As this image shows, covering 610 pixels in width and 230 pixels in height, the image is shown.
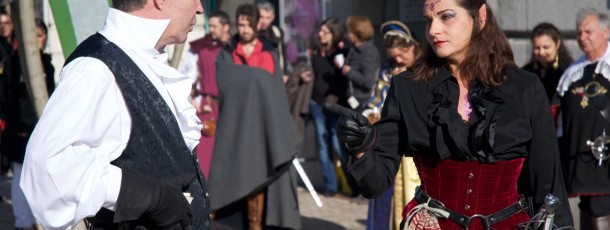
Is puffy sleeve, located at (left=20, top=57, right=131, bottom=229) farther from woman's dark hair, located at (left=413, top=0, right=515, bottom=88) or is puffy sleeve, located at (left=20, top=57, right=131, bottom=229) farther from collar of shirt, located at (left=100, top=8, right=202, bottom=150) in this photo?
woman's dark hair, located at (left=413, top=0, right=515, bottom=88)

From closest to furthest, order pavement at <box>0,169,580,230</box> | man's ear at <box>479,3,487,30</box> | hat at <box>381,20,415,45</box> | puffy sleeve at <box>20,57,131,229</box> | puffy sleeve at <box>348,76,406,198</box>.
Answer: puffy sleeve at <box>20,57,131,229</box>, puffy sleeve at <box>348,76,406,198</box>, man's ear at <box>479,3,487,30</box>, hat at <box>381,20,415,45</box>, pavement at <box>0,169,580,230</box>

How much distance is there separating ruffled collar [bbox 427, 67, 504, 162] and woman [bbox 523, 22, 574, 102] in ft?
10.5

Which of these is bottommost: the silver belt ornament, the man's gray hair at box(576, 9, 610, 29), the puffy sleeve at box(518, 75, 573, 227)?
the silver belt ornament

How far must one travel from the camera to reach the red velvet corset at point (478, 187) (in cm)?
341

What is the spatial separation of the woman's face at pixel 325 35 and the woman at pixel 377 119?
2524 mm

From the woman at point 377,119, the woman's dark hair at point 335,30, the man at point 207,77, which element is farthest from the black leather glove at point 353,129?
the woman's dark hair at point 335,30

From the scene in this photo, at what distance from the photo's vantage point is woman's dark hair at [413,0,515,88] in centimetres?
349

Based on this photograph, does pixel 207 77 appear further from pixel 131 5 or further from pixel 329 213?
pixel 131 5

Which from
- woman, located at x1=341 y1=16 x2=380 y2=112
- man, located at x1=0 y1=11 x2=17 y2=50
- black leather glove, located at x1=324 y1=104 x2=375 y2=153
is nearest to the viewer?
black leather glove, located at x1=324 y1=104 x2=375 y2=153

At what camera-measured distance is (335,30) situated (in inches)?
372

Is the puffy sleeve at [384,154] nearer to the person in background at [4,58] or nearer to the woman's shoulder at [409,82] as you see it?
the woman's shoulder at [409,82]

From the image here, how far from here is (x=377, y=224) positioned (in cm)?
637

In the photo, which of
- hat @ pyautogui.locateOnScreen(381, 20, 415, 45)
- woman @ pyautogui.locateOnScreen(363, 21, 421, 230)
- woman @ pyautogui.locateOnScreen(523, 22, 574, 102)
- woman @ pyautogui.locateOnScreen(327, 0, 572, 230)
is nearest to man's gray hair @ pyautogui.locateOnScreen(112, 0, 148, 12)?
woman @ pyautogui.locateOnScreen(327, 0, 572, 230)

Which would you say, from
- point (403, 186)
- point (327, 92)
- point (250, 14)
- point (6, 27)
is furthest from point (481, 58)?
point (327, 92)
